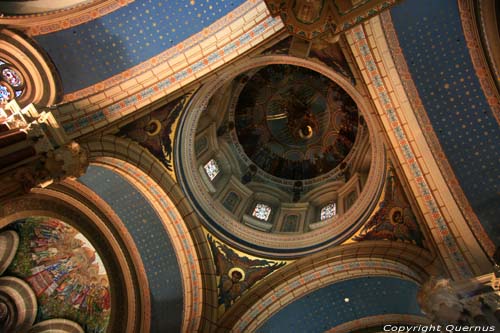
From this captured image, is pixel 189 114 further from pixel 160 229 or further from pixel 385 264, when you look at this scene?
pixel 385 264

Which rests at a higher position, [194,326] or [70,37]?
[70,37]

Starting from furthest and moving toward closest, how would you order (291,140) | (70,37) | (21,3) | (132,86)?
(291,140)
(132,86)
(70,37)
(21,3)

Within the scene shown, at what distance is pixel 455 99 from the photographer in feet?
30.9

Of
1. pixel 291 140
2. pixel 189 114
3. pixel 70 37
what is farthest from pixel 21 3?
pixel 291 140

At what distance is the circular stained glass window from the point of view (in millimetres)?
8539

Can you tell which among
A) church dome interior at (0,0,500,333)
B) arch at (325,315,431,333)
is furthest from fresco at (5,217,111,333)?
arch at (325,315,431,333)

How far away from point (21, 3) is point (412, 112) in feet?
28.4

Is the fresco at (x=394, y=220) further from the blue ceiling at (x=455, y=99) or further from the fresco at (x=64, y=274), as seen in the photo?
the fresco at (x=64, y=274)

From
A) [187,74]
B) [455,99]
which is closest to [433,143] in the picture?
[455,99]

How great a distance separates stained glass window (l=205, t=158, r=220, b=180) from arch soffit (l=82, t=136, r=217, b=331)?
2.27 metres

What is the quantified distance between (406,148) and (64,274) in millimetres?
9933

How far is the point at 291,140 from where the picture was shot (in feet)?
53.9

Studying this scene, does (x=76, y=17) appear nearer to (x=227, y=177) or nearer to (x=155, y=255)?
(x=155, y=255)

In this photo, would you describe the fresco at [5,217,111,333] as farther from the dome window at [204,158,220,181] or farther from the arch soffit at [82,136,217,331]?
the dome window at [204,158,220,181]
